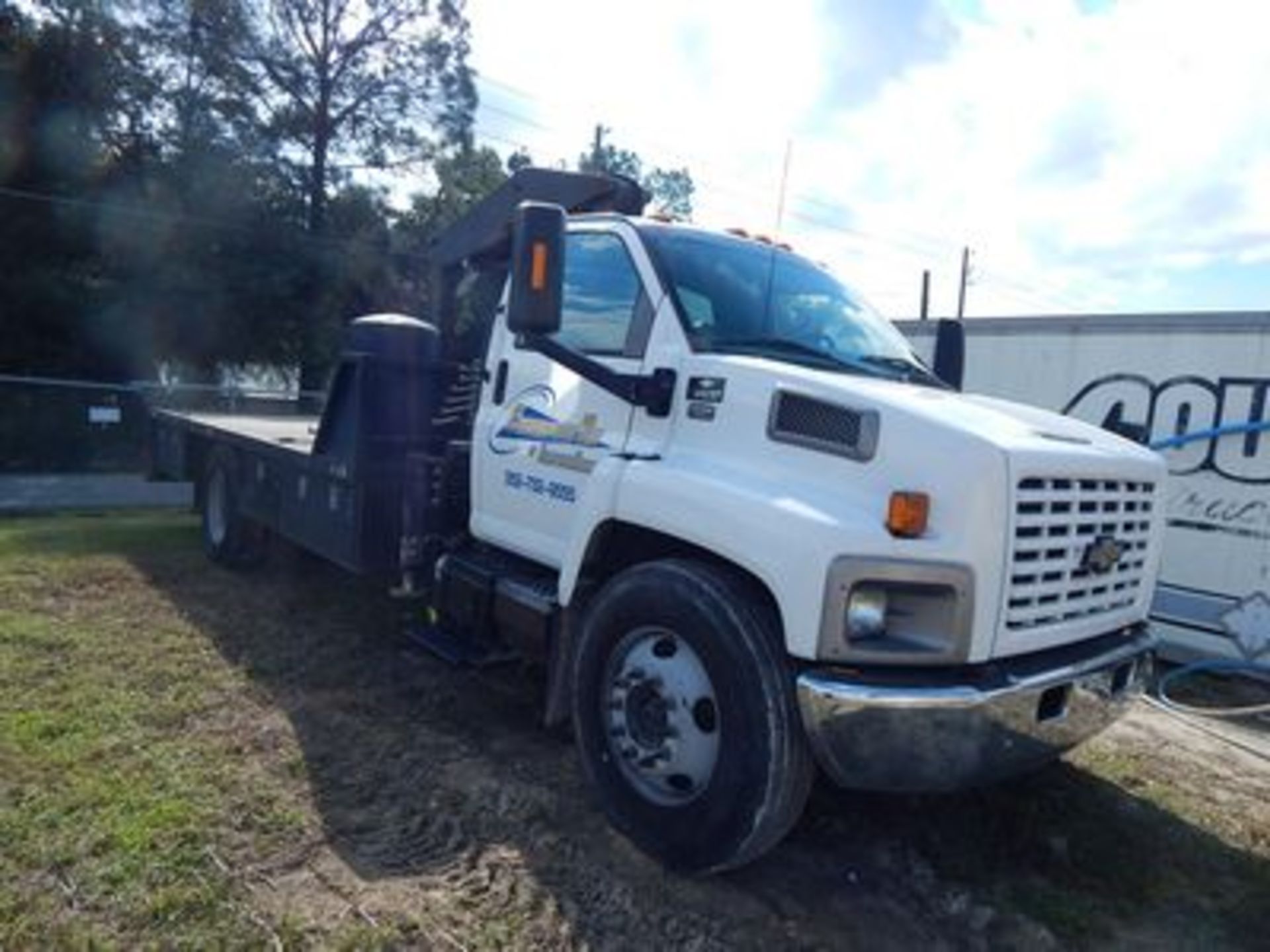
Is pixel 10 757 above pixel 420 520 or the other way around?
the other way around

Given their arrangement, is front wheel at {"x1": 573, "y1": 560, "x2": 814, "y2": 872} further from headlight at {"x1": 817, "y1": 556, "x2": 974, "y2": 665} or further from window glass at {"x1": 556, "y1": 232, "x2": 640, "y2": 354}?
window glass at {"x1": 556, "y1": 232, "x2": 640, "y2": 354}

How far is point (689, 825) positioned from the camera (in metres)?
3.69

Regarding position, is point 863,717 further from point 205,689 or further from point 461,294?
point 461,294

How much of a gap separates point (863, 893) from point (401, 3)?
Result: 29.8 meters

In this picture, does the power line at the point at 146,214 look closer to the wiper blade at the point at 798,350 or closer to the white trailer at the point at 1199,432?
the white trailer at the point at 1199,432

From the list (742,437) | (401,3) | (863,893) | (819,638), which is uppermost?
(401,3)

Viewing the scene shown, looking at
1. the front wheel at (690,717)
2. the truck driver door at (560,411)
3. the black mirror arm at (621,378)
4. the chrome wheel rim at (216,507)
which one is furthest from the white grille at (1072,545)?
the chrome wheel rim at (216,507)

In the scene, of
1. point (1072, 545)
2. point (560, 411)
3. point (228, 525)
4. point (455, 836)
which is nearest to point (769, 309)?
point (560, 411)

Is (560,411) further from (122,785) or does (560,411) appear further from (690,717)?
(122,785)

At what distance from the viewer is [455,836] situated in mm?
4023

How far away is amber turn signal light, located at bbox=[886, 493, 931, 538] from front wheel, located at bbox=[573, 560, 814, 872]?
53 centimetres

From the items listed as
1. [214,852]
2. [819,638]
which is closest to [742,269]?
[819,638]

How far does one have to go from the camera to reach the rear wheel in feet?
26.8

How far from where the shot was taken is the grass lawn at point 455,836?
3.45m
